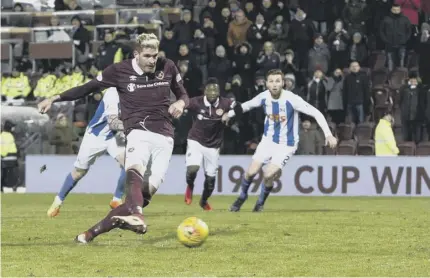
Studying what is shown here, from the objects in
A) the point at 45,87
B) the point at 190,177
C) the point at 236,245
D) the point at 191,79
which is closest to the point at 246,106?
the point at 190,177

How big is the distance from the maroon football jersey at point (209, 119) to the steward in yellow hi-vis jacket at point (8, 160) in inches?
372

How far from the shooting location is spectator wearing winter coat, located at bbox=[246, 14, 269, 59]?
26.8 meters

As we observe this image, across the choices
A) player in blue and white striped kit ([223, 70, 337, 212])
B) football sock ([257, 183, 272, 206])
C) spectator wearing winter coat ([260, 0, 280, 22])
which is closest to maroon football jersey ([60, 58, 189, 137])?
player in blue and white striped kit ([223, 70, 337, 212])

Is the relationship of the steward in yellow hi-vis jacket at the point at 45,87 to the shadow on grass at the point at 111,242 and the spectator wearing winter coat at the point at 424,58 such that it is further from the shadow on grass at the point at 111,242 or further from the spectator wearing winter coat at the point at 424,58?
the shadow on grass at the point at 111,242

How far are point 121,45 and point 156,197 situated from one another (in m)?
6.08

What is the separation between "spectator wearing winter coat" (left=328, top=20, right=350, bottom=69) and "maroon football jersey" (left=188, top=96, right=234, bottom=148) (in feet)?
25.3

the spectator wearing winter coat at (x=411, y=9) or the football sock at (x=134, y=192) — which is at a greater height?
the spectator wearing winter coat at (x=411, y=9)

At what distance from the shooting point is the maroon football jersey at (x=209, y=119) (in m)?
19.2

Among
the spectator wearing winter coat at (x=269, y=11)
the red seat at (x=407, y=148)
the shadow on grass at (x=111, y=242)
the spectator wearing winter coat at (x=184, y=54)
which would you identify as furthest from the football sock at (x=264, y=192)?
the spectator wearing winter coat at (x=269, y=11)

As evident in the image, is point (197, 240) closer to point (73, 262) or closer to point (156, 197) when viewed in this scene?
point (73, 262)

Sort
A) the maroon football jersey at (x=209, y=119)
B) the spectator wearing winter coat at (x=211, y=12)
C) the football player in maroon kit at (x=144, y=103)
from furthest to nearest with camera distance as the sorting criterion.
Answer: the spectator wearing winter coat at (x=211, y=12) → the maroon football jersey at (x=209, y=119) → the football player in maroon kit at (x=144, y=103)

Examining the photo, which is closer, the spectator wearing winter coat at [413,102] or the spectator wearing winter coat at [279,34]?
the spectator wearing winter coat at [413,102]

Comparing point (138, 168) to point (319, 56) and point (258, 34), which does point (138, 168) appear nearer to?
point (319, 56)

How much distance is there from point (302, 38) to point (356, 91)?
94.0 inches
